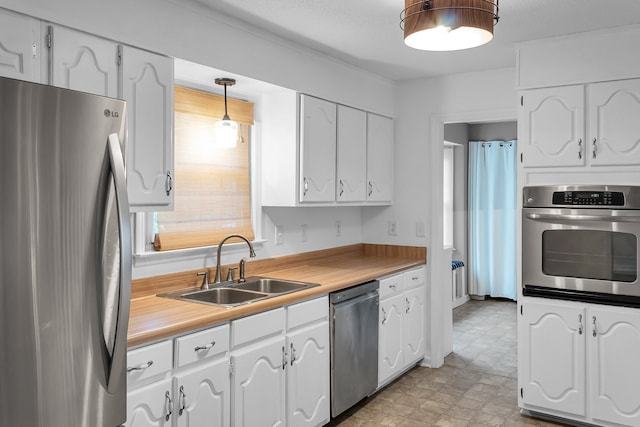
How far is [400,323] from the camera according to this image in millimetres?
3990

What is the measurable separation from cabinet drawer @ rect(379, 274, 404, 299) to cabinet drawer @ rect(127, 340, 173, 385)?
1.84m

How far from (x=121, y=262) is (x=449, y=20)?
1442 millimetres

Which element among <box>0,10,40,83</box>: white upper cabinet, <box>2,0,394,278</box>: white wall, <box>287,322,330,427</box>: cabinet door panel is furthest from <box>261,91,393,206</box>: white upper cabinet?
<box>0,10,40,83</box>: white upper cabinet

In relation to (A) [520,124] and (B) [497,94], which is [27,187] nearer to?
(A) [520,124]

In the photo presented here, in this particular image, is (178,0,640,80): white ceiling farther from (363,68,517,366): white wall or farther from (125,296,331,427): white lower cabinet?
(125,296,331,427): white lower cabinet

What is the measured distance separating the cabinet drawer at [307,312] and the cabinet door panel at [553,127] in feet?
5.19

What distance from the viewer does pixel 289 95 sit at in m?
3.47

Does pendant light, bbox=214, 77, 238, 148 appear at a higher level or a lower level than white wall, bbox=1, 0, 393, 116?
lower

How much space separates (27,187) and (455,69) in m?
3.42

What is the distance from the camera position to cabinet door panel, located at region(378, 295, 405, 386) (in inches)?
147

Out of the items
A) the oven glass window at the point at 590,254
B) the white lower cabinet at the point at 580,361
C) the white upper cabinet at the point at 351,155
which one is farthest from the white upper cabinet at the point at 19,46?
the white lower cabinet at the point at 580,361

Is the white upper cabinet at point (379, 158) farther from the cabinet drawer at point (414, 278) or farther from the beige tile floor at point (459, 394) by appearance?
the beige tile floor at point (459, 394)

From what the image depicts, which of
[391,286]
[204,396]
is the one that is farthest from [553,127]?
[204,396]

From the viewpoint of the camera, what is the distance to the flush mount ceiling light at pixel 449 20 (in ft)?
6.55
